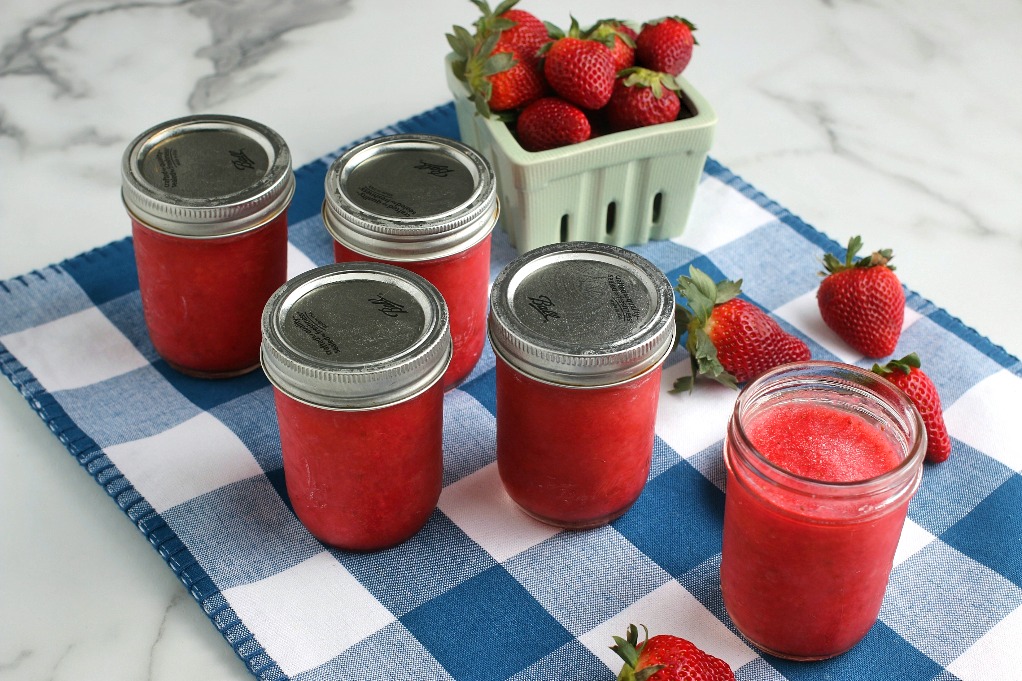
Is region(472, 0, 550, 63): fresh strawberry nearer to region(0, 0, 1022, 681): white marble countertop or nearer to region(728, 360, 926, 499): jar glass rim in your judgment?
region(0, 0, 1022, 681): white marble countertop

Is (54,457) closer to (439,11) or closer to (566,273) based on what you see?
(566,273)

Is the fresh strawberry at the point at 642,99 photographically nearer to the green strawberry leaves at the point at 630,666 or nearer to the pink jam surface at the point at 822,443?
the pink jam surface at the point at 822,443

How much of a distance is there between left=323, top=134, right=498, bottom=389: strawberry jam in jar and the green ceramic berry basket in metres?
0.16

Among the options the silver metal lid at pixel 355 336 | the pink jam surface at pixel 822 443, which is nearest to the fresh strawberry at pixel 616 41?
the silver metal lid at pixel 355 336

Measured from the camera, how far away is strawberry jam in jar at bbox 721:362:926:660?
1206 mm

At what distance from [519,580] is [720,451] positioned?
1.05 ft

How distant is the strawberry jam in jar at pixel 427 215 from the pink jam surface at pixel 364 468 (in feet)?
0.70

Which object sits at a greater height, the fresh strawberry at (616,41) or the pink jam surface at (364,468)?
the fresh strawberry at (616,41)

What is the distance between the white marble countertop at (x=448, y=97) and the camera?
6.21ft

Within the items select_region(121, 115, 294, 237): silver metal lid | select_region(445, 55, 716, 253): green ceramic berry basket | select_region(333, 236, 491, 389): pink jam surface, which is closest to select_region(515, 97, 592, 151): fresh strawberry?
select_region(445, 55, 716, 253): green ceramic berry basket

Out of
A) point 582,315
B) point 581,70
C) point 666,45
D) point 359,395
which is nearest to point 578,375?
point 582,315

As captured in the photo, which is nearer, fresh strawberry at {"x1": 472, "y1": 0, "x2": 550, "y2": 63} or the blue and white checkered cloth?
the blue and white checkered cloth

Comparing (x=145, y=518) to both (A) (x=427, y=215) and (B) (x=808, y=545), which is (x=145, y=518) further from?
(B) (x=808, y=545)

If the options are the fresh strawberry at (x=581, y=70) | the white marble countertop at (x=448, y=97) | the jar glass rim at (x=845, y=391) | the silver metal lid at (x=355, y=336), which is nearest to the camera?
the jar glass rim at (x=845, y=391)
